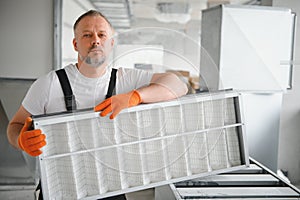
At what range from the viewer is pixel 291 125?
265cm

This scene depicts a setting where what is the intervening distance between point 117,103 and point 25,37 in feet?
7.04

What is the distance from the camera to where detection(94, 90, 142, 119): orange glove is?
3.47ft

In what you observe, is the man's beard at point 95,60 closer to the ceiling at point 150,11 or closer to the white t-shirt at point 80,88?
the white t-shirt at point 80,88

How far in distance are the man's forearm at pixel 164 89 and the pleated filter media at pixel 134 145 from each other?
0.07ft

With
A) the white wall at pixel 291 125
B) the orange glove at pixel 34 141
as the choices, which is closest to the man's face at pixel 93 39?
the orange glove at pixel 34 141

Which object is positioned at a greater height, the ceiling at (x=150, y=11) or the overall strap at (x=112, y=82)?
the ceiling at (x=150, y=11)

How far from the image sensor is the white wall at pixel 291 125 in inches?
98.8

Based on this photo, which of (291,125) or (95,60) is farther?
(291,125)

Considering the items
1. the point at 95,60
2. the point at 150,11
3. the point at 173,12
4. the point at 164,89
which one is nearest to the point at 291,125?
the point at 173,12

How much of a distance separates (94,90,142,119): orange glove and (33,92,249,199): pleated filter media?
0.02 m

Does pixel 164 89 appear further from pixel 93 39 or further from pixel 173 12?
pixel 173 12

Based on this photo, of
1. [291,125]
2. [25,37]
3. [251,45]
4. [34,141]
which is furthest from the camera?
[25,37]

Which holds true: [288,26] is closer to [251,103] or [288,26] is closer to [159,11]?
[251,103]

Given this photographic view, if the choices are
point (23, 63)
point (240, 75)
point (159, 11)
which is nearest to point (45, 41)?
point (23, 63)
